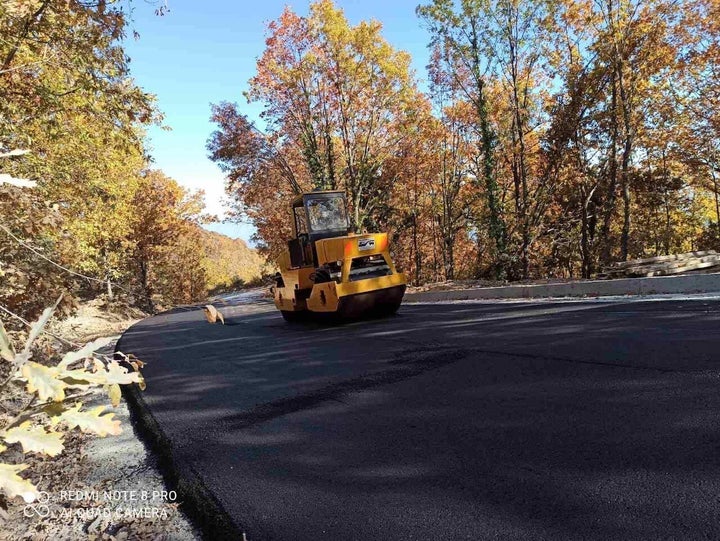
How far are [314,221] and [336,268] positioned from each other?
1.81 meters

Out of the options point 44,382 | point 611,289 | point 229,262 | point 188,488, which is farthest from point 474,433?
point 229,262

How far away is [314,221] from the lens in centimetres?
1113

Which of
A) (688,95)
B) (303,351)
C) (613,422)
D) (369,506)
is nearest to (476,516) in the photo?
(369,506)

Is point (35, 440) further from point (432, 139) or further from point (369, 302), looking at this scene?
point (432, 139)

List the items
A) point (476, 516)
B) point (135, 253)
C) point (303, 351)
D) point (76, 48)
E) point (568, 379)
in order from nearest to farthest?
point (476, 516)
point (568, 379)
point (76, 48)
point (303, 351)
point (135, 253)

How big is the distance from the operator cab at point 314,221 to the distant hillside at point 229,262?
25.3 metres

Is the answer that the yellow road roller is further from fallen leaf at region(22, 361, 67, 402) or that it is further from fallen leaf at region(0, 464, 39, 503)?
fallen leaf at region(0, 464, 39, 503)

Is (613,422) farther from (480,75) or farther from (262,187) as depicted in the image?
(262,187)

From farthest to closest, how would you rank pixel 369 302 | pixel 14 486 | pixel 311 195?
pixel 311 195 → pixel 369 302 → pixel 14 486

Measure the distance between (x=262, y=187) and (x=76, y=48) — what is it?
1828cm

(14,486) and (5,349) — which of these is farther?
(5,349)

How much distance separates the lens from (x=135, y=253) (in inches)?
1161

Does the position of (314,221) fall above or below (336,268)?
above

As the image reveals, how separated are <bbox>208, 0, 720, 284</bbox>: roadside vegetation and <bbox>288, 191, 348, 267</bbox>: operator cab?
859 cm
